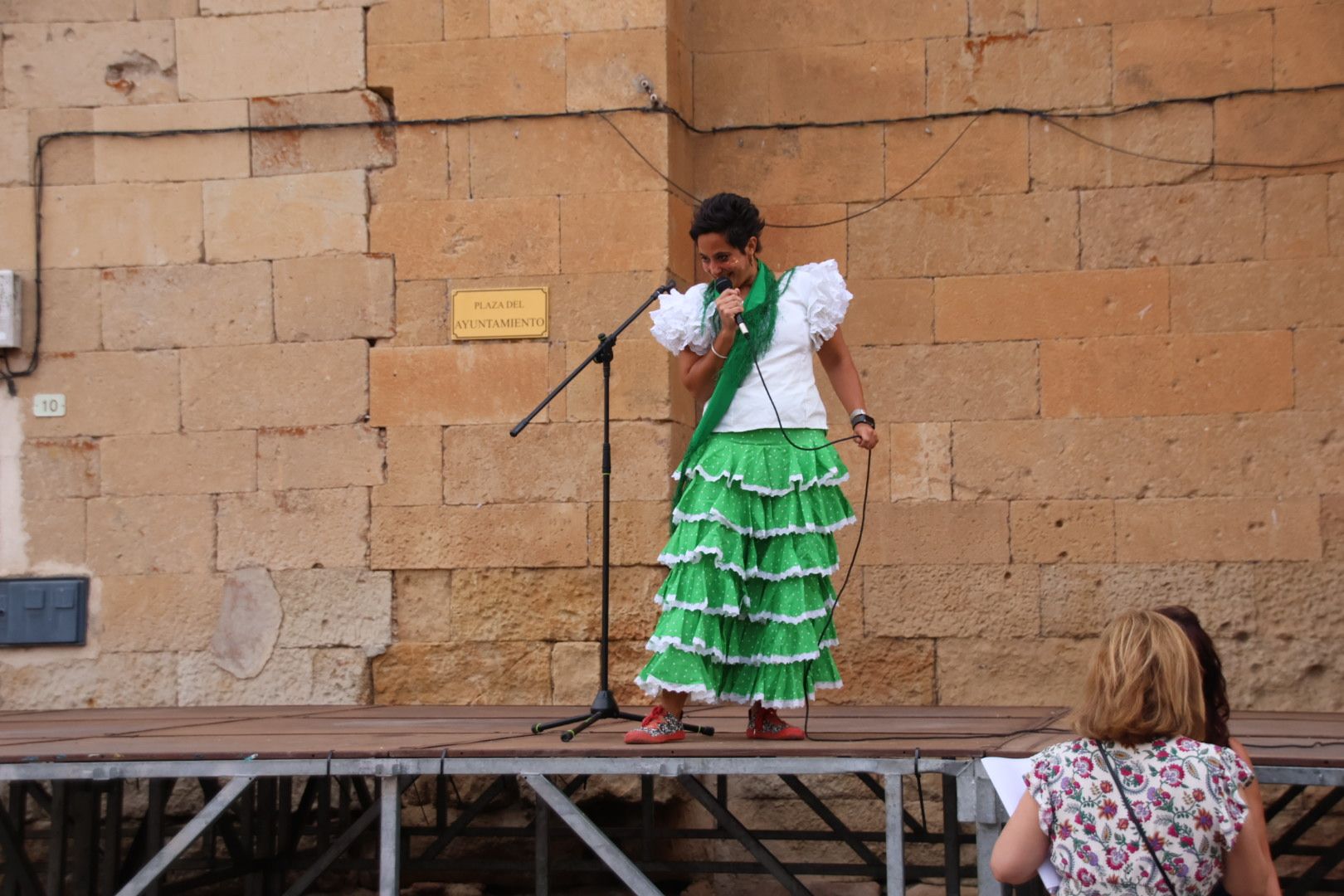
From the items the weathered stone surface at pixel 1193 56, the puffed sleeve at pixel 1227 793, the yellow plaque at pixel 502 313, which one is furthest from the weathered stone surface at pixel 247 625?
the puffed sleeve at pixel 1227 793

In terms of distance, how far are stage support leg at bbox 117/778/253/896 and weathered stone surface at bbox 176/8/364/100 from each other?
10.8 ft

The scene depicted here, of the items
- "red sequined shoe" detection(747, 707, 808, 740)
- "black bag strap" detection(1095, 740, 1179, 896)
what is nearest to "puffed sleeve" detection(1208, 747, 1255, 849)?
"black bag strap" detection(1095, 740, 1179, 896)

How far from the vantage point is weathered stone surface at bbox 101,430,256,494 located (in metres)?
6.66

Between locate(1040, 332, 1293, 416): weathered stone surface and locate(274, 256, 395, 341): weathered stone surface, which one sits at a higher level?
locate(274, 256, 395, 341): weathered stone surface

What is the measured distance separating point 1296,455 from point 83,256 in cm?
490

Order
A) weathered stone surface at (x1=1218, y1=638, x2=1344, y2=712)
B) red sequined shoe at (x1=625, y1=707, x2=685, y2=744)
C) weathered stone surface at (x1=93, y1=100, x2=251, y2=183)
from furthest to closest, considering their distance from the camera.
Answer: weathered stone surface at (x1=93, y1=100, x2=251, y2=183) < weathered stone surface at (x1=1218, y1=638, x2=1344, y2=712) < red sequined shoe at (x1=625, y1=707, x2=685, y2=744)

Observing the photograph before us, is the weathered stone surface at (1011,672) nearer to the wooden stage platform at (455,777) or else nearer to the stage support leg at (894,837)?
the wooden stage platform at (455,777)

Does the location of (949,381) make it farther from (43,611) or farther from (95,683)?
(43,611)

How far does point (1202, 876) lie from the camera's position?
3037 millimetres

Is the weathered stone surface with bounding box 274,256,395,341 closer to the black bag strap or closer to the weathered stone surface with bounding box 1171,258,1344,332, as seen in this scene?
the weathered stone surface with bounding box 1171,258,1344,332

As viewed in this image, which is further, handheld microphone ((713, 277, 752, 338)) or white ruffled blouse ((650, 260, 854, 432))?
white ruffled blouse ((650, 260, 854, 432))

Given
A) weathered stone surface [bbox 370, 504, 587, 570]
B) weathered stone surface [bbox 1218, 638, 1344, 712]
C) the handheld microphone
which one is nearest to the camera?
the handheld microphone

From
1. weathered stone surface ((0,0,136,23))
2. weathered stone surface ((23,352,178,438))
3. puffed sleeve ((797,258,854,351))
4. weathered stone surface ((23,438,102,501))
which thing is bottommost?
weathered stone surface ((23,438,102,501))

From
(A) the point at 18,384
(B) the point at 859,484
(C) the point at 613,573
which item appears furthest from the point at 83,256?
(B) the point at 859,484
